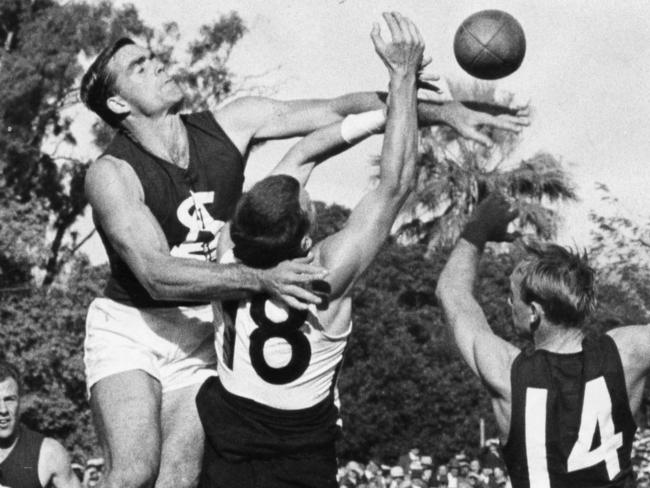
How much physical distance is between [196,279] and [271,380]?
523 mm

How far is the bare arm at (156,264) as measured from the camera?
17.5ft

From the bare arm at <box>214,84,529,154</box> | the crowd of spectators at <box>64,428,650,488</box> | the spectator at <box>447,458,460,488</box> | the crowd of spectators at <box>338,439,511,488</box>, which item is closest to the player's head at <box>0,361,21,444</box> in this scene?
the bare arm at <box>214,84,529,154</box>

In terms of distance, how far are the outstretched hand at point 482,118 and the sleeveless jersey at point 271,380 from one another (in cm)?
113

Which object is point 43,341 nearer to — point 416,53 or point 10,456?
point 10,456

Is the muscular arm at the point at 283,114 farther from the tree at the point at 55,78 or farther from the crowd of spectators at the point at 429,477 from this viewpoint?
the tree at the point at 55,78

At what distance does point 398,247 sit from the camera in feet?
124

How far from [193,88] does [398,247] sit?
7828mm

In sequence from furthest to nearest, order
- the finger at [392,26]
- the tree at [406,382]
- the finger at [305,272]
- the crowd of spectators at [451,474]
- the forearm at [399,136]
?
1. the tree at [406,382]
2. the crowd of spectators at [451,474]
3. the finger at [392,26]
4. the forearm at [399,136]
5. the finger at [305,272]

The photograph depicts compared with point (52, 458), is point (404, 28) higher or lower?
higher

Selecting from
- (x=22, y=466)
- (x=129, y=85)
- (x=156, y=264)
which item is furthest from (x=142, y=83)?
(x=22, y=466)

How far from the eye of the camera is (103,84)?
270 inches

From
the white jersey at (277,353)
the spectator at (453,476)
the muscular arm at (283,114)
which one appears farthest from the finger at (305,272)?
the spectator at (453,476)

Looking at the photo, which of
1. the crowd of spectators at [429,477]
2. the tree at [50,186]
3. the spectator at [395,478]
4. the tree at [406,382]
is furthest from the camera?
the tree at [406,382]

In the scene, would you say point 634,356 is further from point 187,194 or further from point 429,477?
point 429,477
